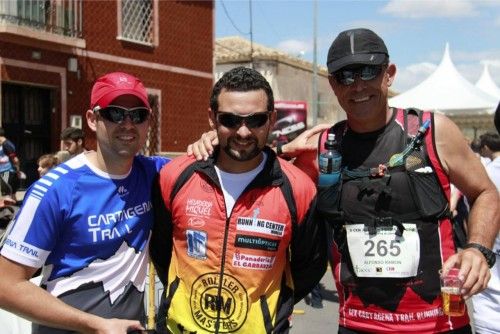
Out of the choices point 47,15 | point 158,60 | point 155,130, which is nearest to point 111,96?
point 47,15

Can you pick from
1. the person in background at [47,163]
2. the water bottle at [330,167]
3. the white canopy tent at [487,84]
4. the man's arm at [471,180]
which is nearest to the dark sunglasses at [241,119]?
the water bottle at [330,167]

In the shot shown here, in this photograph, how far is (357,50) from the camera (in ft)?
8.21

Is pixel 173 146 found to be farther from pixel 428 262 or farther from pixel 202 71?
pixel 428 262

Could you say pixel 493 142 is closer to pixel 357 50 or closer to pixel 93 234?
pixel 357 50

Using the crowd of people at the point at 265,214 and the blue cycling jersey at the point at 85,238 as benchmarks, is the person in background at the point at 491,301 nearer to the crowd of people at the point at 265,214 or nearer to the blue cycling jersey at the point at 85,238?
the crowd of people at the point at 265,214

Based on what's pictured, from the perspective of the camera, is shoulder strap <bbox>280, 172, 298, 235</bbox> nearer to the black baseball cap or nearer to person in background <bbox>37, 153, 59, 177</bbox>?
the black baseball cap

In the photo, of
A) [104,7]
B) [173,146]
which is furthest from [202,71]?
[104,7]

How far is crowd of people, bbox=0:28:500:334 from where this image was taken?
7.87ft

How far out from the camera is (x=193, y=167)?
2.60 meters

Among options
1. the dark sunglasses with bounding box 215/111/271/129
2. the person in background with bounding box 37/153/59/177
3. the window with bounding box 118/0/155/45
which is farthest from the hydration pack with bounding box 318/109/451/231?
the window with bounding box 118/0/155/45

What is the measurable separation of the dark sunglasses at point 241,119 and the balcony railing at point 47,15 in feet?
37.6

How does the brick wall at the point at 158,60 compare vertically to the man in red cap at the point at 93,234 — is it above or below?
above

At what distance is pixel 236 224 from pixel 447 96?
1660 cm

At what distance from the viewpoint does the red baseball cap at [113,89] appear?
245 cm
